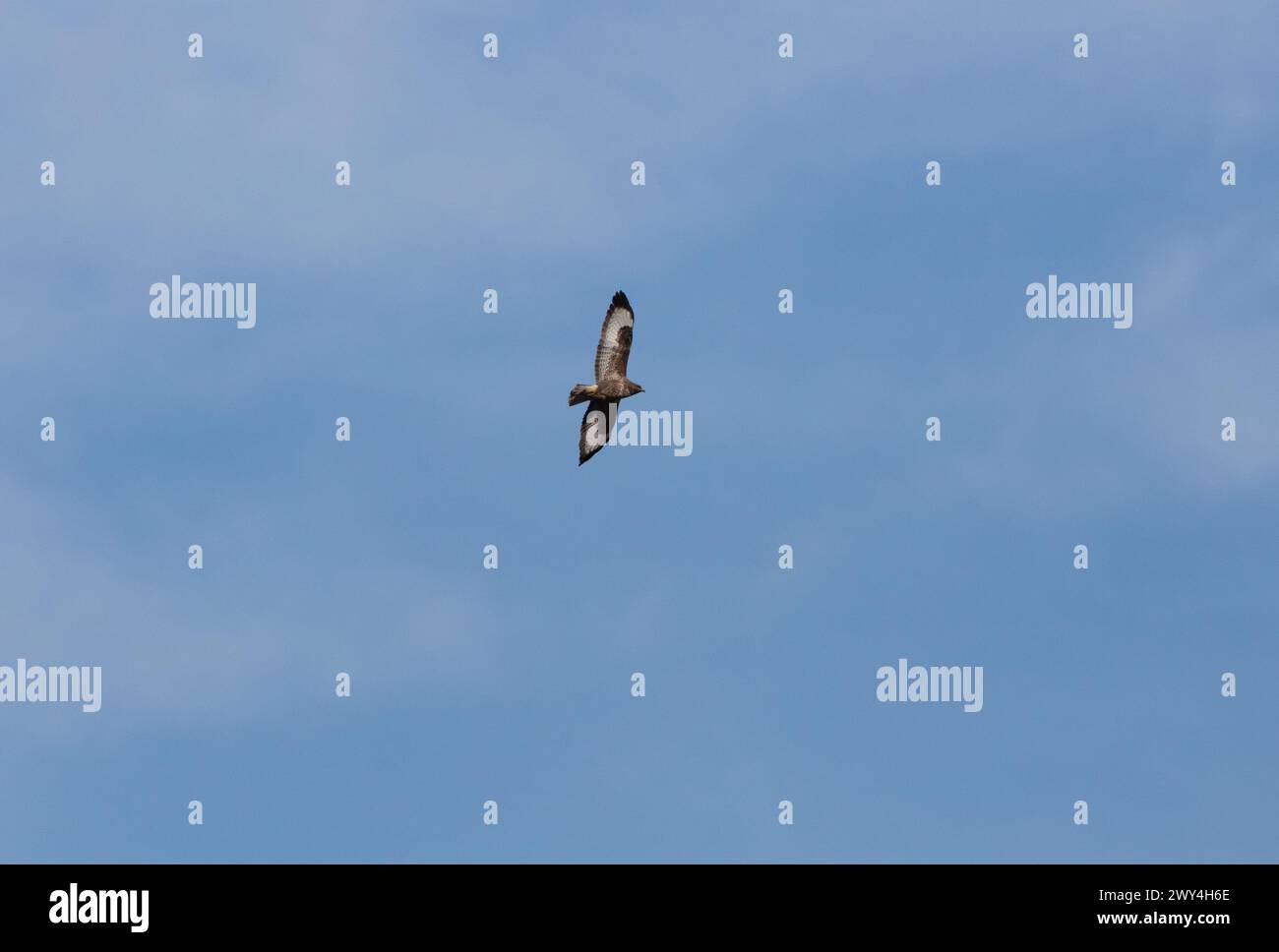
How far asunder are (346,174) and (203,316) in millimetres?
8044

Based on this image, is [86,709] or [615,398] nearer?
[615,398]

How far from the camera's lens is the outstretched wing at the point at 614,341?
Result: 233ft

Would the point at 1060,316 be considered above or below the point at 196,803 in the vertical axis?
above

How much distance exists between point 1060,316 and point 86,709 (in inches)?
1626

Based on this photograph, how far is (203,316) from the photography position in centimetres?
8281

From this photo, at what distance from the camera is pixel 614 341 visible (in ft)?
234

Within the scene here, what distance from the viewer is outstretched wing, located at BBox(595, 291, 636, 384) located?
71.1m
